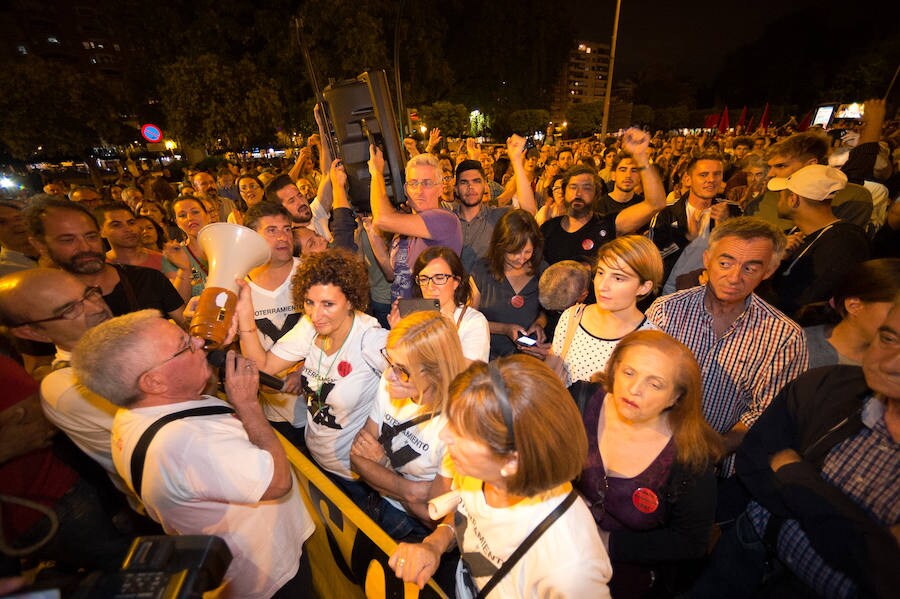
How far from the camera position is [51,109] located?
2305 cm

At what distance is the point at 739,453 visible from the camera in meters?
1.99

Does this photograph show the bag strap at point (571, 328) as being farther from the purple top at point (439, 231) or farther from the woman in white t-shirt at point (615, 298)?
the purple top at point (439, 231)

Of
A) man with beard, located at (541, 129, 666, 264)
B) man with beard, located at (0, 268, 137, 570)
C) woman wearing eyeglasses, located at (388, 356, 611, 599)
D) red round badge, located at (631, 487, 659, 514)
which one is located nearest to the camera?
woman wearing eyeglasses, located at (388, 356, 611, 599)

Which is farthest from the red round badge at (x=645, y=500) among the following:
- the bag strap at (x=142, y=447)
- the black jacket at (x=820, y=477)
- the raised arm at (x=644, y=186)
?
the raised arm at (x=644, y=186)

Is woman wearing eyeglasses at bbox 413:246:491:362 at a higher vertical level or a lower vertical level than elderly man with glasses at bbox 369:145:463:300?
lower

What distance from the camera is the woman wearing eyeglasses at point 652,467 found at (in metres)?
1.69

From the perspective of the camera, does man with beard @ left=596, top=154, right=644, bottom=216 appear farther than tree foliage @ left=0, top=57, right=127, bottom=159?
No

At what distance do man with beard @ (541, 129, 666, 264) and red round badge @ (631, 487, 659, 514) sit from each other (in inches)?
93.3

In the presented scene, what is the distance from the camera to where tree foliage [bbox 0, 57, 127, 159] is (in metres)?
22.1

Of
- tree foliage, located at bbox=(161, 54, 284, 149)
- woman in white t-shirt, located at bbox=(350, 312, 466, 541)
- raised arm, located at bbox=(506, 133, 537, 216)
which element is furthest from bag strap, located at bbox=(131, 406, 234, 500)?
tree foliage, located at bbox=(161, 54, 284, 149)

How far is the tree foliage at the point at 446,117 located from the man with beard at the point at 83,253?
1676cm

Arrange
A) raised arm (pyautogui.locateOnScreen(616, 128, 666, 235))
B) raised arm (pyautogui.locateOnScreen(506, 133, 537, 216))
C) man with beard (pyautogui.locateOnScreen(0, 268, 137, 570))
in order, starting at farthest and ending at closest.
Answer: raised arm (pyautogui.locateOnScreen(506, 133, 537, 216)) → raised arm (pyautogui.locateOnScreen(616, 128, 666, 235)) → man with beard (pyautogui.locateOnScreen(0, 268, 137, 570))

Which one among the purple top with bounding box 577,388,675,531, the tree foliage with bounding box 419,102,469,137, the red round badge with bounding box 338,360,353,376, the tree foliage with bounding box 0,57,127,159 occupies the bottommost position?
the purple top with bounding box 577,388,675,531

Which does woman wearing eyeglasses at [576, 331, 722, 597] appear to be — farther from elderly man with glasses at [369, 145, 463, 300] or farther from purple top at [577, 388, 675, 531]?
elderly man with glasses at [369, 145, 463, 300]
